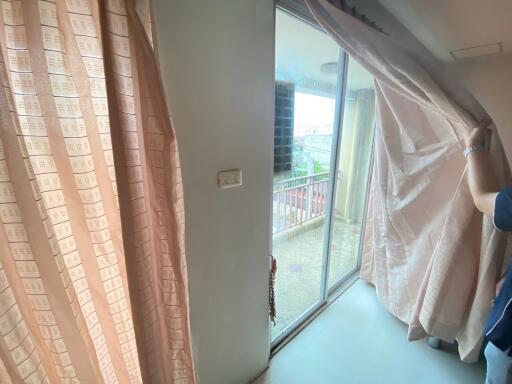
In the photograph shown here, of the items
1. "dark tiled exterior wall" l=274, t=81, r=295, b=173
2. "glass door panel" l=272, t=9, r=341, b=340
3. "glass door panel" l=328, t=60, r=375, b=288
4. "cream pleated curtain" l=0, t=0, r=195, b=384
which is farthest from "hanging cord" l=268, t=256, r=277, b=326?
"glass door panel" l=328, t=60, r=375, b=288

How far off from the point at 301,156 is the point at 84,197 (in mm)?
1384

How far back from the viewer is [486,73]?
202 cm

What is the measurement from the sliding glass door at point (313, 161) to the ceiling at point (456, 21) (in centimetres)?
41

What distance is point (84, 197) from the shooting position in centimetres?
56

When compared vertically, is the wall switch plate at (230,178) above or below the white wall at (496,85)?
below

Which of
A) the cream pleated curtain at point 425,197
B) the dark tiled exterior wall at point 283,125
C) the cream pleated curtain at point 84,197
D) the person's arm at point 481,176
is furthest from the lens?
the dark tiled exterior wall at point 283,125

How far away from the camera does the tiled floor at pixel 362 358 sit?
54.4 inches

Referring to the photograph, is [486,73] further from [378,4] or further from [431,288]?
[431,288]

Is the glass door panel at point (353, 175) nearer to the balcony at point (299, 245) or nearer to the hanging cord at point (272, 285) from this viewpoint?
the balcony at point (299, 245)

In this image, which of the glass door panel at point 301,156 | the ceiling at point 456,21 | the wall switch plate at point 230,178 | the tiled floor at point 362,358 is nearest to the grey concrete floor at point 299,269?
the glass door panel at point 301,156

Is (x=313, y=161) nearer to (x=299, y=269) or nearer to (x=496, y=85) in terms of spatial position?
(x=299, y=269)

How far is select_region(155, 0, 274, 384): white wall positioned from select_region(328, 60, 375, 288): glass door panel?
1076 millimetres

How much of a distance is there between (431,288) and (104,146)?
164cm

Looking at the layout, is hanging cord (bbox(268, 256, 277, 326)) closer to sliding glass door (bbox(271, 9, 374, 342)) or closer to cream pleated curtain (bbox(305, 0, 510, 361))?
sliding glass door (bbox(271, 9, 374, 342))
